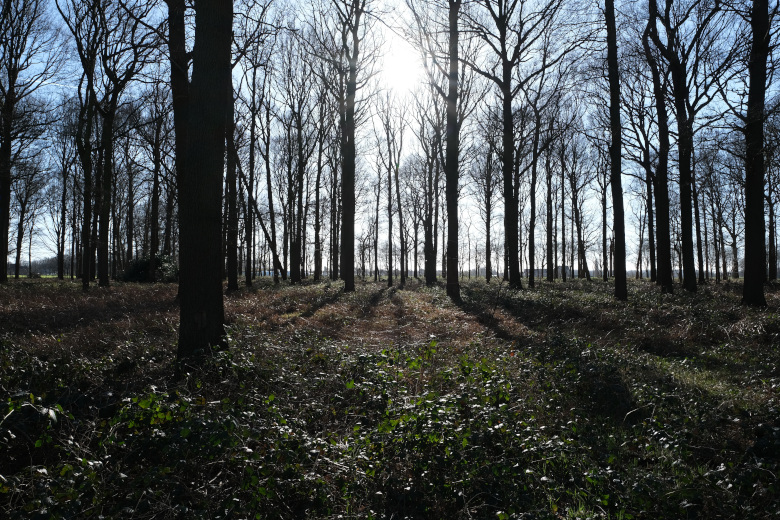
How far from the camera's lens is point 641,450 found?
3941 millimetres

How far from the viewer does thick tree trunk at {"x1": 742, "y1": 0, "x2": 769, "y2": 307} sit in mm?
10492

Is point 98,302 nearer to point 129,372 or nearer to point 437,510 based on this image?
point 129,372

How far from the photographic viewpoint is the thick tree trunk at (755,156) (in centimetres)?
1049

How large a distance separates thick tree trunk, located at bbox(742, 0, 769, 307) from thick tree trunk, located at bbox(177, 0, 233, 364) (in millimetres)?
12157

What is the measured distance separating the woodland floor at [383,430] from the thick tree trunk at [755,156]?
4649mm

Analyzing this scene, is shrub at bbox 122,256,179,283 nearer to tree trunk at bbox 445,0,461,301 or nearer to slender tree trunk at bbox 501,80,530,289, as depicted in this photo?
tree trunk at bbox 445,0,461,301

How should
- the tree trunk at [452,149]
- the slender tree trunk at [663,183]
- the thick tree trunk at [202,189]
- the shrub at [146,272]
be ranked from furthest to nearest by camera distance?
the shrub at [146,272]
the slender tree trunk at [663,183]
the tree trunk at [452,149]
the thick tree trunk at [202,189]

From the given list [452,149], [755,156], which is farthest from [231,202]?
[755,156]

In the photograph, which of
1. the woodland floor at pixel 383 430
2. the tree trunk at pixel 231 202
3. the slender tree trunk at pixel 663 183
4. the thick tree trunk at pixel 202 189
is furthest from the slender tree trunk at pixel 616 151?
the tree trunk at pixel 231 202

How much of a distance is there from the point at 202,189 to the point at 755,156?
1259cm

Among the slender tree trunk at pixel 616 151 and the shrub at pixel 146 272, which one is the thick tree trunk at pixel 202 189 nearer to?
the slender tree trunk at pixel 616 151

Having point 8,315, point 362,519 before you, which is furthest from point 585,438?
point 8,315

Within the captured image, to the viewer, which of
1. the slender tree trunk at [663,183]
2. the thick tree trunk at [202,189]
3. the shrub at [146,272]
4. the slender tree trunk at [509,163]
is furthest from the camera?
the shrub at [146,272]

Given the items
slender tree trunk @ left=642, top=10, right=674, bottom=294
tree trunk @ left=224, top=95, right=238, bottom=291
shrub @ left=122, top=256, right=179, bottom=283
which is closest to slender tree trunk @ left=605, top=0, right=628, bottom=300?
slender tree trunk @ left=642, top=10, right=674, bottom=294
